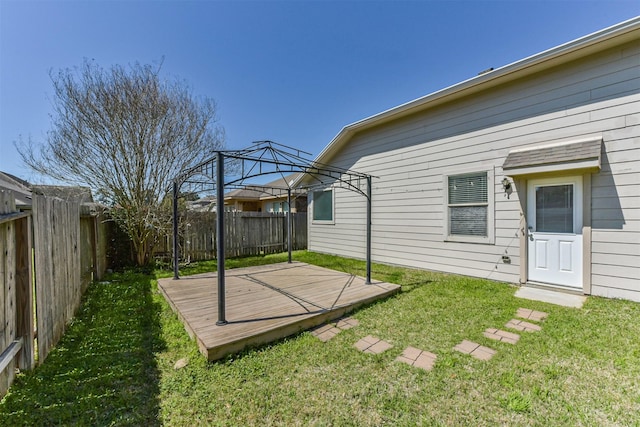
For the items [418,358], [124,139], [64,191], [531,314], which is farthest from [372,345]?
[64,191]

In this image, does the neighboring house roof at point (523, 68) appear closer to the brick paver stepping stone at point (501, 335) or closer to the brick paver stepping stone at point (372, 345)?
the brick paver stepping stone at point (501, 335)

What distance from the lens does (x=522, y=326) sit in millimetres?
3244

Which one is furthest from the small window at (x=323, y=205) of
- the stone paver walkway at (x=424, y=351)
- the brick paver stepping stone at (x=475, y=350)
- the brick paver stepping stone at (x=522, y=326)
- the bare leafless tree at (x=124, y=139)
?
the brick paver stepping stone at (x=475, y=350)

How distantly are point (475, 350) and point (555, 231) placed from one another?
3.22m

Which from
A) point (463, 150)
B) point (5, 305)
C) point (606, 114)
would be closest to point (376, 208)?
point (463, 150)

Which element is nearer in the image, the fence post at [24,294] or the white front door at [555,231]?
the fence post at [24,294]

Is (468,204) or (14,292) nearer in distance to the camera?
(14,292)

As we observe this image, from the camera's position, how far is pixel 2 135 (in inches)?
244

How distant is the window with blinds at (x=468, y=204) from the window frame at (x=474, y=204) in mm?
31

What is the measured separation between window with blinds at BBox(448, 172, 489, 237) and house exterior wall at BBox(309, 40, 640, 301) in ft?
0.56

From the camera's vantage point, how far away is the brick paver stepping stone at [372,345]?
2.74m

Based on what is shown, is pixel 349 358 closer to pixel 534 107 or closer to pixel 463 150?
pixel 463 150

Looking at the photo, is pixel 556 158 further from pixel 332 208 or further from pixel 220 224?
pixel 332 208

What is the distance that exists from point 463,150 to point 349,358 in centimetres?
498
